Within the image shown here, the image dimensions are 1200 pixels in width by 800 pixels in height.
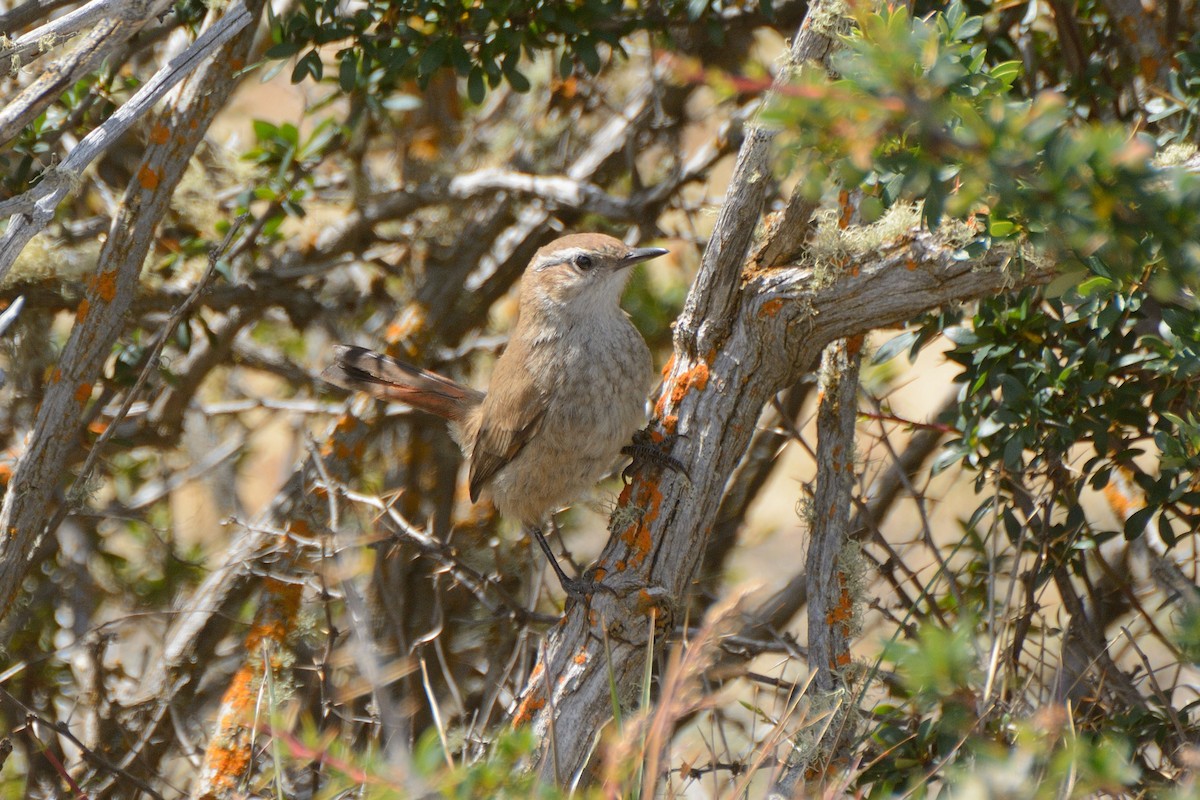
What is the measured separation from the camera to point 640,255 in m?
3.44

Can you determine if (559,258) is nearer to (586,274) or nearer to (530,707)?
(586,274)

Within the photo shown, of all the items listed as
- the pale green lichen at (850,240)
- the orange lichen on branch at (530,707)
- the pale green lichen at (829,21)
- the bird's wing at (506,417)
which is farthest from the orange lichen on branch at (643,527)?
the pale green lichen at (829,21)

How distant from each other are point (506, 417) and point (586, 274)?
1.83 ft

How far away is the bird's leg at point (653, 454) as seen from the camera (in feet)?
9.88

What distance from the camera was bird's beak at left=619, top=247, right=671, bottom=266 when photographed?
3.37m

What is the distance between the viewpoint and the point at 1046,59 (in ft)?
12.8

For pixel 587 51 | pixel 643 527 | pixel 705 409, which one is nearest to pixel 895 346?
pixel 705 409

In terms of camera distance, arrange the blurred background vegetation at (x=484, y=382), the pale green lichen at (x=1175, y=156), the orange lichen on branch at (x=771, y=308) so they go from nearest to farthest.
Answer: the blurred background vegetation at (x=484, y=382), the pale green lichen at (x=1175, y=156), the orange lichen on branch at (x=771, y=308)

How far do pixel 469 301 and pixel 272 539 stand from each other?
1.43m

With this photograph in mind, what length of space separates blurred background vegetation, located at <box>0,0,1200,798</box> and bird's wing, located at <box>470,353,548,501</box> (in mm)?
347

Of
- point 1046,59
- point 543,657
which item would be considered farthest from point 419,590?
point 1046,59

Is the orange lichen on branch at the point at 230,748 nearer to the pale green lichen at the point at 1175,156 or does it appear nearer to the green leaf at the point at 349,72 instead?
the green leaf at the point at 349,72

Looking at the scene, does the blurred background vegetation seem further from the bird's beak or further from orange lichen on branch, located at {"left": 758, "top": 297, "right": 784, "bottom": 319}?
the bird's beak

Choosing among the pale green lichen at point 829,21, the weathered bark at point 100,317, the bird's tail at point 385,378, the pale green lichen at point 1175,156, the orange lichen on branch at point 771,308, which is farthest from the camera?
the bird's tail at point 385,378
